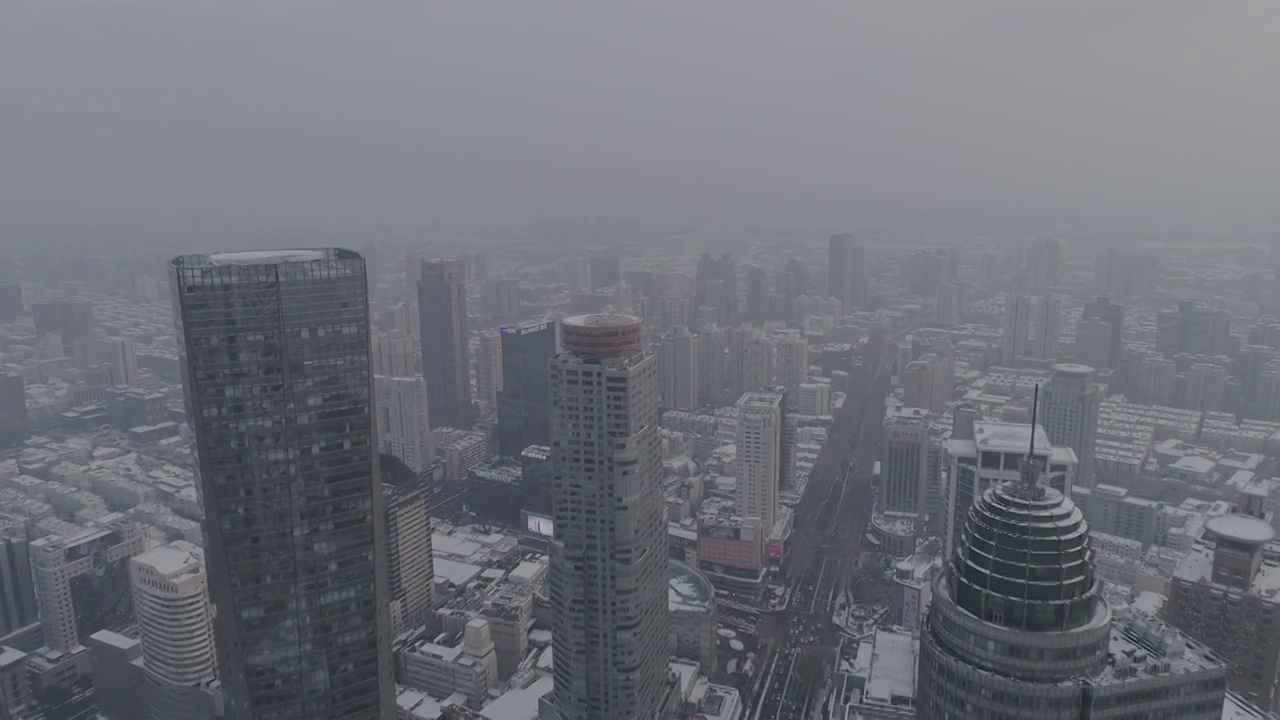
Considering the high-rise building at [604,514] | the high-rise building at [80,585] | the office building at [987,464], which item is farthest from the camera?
the high-rise building at [80,585]

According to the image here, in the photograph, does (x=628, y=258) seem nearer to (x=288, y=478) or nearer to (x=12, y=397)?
(x=12, y=397)

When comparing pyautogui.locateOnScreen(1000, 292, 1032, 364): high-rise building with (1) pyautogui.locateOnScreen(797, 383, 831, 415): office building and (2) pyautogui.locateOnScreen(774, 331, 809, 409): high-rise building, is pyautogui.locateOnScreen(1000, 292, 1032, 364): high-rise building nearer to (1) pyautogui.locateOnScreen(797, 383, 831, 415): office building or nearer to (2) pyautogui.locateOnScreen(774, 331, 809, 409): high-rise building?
(1) pyautogui.locateOnScreen(797, 383, 831, 415): office building

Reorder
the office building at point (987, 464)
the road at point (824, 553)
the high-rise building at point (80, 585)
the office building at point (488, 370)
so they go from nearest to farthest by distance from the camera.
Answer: the office building at point (987, 464), the road at point (824, 553), the high-rise building at point (80, 585), the office building at point (488, 370)

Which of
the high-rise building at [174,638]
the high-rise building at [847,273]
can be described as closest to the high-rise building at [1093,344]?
the high-rise building at [847,273]

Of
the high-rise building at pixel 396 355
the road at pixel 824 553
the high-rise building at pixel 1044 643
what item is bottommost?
the road at pixel 824 553

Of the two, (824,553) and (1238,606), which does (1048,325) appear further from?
(1238,606)

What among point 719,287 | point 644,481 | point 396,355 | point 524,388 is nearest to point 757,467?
point 524,388

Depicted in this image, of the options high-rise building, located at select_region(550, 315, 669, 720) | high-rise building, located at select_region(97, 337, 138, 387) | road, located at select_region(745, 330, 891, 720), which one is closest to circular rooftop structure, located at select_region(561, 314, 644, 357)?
high-rise building, located at select_region(550, 315, 669, 720)

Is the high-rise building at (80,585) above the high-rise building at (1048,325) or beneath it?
beneath

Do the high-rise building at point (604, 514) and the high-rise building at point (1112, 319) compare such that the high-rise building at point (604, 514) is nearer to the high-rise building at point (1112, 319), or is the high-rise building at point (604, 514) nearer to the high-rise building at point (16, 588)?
the high-rise building at point (16, 588)
